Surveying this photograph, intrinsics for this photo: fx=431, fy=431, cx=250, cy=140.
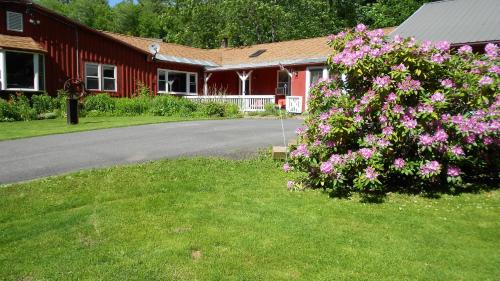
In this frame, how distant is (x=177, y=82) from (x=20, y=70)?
9749 millimetres

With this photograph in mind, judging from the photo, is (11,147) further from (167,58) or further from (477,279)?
(167,58)

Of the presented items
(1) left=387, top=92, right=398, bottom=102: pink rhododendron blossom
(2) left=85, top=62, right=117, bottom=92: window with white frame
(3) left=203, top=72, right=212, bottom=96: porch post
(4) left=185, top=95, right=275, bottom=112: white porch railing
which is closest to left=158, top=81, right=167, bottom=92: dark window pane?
(3) left=203, top=72, right=212, bottom=96: porch post

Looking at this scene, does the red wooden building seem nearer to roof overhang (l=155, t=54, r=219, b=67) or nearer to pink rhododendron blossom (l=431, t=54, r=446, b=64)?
roof overhang (l=155, t=54, r=219, b=67)

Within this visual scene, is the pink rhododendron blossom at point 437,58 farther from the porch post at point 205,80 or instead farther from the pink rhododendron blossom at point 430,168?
the porch post at point 205,80

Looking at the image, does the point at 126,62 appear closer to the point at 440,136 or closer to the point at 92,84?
the point at 92,84

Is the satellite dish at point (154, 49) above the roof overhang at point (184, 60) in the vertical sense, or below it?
above

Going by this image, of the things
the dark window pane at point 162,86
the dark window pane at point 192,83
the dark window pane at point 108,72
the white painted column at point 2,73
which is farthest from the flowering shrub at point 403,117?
the dark window pane at point 192,83

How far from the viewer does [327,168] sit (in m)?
5.82

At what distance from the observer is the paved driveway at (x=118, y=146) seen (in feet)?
26.0

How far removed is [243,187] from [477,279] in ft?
11.4

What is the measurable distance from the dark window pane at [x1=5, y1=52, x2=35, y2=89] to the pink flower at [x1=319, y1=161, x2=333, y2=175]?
17.8 meters

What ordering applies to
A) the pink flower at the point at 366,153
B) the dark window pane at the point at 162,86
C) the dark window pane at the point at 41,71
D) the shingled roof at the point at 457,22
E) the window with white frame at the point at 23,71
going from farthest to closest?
the dark window pane at the point at 162,86, the dark window pane at the point at 41,71, the window with white frame at the point at 23,71, the shingled roof at the point at 457,22, the pink flower at the point at 366,153

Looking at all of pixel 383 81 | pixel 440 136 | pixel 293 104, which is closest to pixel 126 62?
pixel 293 104

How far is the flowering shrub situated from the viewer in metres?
5.63
